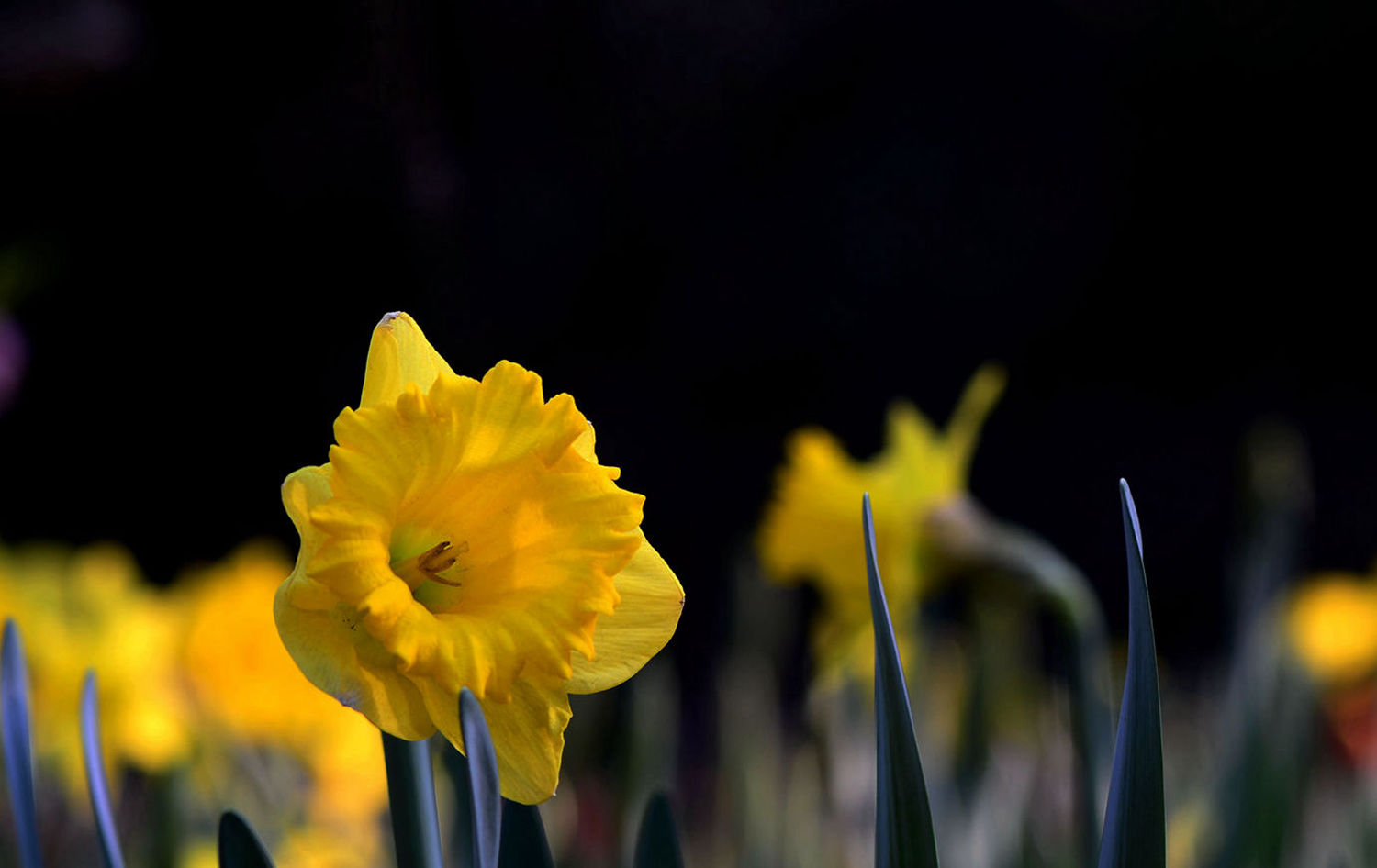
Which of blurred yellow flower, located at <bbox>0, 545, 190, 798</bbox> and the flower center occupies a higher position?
blurred yellow flower, located at <bbox>0, 545, 190, 798</bbox>

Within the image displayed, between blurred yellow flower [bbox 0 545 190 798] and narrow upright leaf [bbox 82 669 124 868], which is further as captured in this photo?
blurred yellow flower [bbox 0 545 190 798]

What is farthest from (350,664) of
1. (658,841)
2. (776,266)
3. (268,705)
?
(776,266)

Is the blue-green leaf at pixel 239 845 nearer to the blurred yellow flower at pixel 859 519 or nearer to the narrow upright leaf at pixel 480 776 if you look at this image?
the narrow upright leaf at pixel 480 776

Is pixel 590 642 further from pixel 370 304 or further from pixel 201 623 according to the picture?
pixel 370 304

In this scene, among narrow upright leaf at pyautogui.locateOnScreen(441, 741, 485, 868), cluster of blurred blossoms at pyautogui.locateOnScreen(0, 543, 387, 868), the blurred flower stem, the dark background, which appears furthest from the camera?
the dark background

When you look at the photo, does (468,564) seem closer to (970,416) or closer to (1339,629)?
(970,416)

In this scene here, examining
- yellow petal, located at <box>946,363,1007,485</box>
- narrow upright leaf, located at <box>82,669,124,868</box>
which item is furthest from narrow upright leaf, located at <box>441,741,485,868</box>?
yellow petal, located at <box>946,363,1007,485</box>

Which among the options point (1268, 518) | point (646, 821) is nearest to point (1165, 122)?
point (1268, 518)

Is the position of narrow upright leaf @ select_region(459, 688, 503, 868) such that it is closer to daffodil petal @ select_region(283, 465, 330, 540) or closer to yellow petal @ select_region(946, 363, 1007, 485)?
daffodil petal @ select_region(283, 465, 330, 540)
